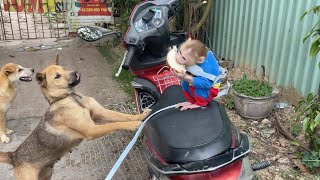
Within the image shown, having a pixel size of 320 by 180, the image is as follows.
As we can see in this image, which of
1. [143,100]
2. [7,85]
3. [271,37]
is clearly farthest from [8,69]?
[271,37]

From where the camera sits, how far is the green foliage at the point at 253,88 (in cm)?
479

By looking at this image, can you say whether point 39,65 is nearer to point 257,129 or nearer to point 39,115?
point 39,115

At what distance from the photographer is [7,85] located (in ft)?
15.9

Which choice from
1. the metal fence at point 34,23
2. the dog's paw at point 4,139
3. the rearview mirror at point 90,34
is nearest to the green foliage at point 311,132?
the rearview mirror at point 90,34

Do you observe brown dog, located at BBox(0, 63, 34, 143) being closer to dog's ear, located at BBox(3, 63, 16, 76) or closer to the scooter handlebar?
dog's ear, located at BBox(3, 63, 16, 76)

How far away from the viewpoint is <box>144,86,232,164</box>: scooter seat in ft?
7.44

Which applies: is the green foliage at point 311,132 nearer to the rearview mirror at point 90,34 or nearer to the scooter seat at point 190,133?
the scooter seat at point 190,133

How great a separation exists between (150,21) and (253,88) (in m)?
1.94

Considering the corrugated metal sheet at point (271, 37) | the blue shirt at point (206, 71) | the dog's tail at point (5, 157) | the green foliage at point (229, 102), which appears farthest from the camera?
the green foliage at point (229, 102)

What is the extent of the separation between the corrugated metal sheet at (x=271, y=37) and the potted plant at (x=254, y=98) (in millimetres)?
379

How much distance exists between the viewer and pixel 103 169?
13.9 feet

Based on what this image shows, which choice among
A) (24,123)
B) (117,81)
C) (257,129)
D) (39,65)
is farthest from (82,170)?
(39,65)

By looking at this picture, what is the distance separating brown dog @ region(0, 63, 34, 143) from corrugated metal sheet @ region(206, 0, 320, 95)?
3222mm

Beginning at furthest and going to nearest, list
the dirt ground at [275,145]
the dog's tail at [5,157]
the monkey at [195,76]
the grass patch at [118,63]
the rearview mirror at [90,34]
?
the grass patch at [118,63] < the dirt ground at [275,145] < the rearview mirror at [90,34] < the dog's tail at [5,157] < the monkey at [195,76]
